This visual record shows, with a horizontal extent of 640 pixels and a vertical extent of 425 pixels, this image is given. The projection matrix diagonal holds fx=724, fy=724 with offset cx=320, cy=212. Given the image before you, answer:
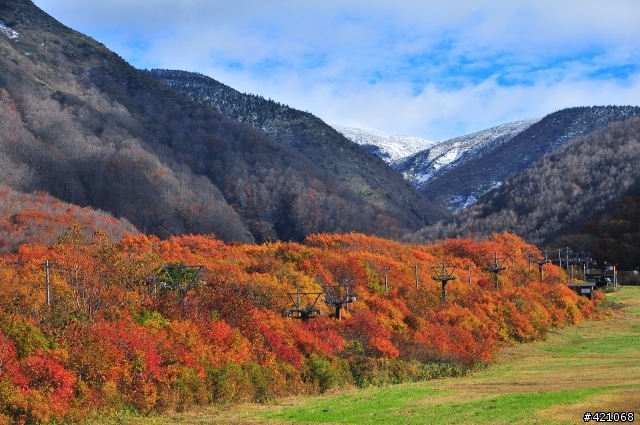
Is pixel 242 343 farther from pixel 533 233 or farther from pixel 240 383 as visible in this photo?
pixel 533 233

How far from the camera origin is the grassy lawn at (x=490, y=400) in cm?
2439

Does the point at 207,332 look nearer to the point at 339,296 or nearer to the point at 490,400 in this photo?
the point at 490,400

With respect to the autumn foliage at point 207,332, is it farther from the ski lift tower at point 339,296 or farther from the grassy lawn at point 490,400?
the grassy lawn at point 490,400

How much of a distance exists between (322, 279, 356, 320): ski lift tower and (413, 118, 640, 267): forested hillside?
2683 inches

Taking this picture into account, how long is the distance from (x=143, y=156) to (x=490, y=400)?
11936 cm

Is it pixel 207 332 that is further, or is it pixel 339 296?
pixel 339 296

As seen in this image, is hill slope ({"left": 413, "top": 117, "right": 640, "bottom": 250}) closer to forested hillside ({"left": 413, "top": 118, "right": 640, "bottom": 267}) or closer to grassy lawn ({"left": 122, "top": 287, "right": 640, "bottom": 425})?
forested hillside ({"left": 413, "top": 118, "right": 640, "bottom": 267})

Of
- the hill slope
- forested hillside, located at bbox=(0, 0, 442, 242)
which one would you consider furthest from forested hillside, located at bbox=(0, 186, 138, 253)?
the hill slope

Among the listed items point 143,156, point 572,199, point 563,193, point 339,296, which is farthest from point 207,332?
point 563,193

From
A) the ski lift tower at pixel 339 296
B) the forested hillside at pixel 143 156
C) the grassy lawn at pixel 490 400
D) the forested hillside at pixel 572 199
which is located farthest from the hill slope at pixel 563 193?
the grassy lawn at pixel 490 400

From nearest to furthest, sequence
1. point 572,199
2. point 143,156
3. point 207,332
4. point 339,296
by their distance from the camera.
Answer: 1. point 207,332
2. point 339,296
3. point 143,156
4. point 572,199

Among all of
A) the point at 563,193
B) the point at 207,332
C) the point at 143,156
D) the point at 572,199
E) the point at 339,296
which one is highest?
the point at 143,156

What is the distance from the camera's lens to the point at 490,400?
2819 cm

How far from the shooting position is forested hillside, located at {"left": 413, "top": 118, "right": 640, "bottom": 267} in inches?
4798
